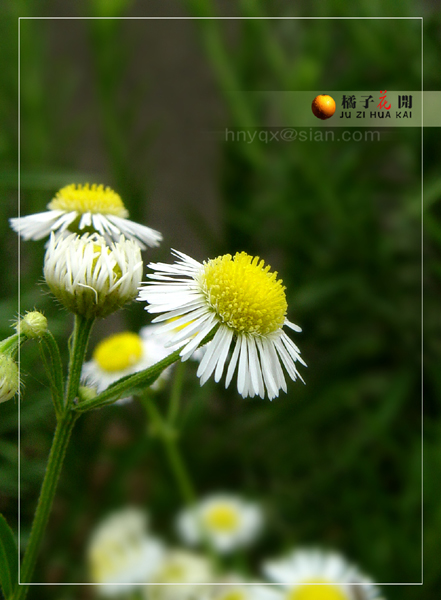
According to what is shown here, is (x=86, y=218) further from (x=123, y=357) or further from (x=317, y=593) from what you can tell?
(x=317, y=593)

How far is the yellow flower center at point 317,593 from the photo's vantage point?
0.21m

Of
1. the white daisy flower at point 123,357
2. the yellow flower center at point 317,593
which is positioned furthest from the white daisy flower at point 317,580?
the white daisy flower at point 123,357

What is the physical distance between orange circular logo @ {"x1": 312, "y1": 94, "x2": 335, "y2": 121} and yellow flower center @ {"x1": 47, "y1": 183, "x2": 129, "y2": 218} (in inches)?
3.7

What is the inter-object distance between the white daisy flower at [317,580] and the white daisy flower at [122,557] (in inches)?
2.1

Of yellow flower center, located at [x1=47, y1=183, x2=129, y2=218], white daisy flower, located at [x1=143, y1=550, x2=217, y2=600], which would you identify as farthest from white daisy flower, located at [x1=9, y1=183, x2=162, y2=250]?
white daisy flower, located at [x1=143, y1=550, x2=217, y2=600]

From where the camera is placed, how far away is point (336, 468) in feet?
1.54

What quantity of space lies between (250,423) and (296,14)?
1.52 ft

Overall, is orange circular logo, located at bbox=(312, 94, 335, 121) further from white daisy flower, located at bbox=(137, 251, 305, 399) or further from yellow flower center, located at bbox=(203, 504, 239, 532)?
yellow flower center, located at bbox=(203, 504, 239, 532)

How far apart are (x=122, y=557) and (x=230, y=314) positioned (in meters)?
0.14

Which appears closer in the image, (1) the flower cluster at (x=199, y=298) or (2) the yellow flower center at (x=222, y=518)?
(1) the flower cluster at (x=199, y=298)

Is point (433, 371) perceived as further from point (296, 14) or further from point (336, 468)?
point (296, 14)

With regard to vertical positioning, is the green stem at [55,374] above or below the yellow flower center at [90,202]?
below

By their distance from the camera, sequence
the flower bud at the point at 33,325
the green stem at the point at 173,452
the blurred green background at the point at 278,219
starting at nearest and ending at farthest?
the flower bud at the point at 33,325, the green stem at the point at 173,452, the blurred green background at the point at 278,219

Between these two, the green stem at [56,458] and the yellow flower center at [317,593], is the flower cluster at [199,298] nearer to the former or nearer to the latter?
the green stem at [56,458]
